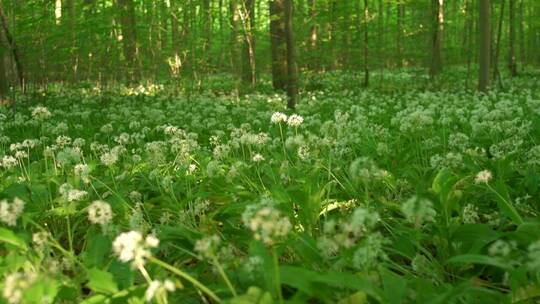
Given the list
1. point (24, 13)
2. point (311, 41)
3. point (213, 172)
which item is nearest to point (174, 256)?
point (213, 172)

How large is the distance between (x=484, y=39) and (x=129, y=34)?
968 cm

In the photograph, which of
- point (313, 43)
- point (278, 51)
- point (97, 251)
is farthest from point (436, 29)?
point (97, 251)

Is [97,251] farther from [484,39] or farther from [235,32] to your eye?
[235,32]

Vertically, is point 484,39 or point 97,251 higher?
point 484,39

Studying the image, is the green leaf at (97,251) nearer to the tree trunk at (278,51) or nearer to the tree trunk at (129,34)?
the tree trunk at (129,34)

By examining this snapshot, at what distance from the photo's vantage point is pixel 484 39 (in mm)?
10234

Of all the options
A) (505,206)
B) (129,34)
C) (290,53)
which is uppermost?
(129,34)

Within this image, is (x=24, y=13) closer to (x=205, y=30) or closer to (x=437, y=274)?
(x=205, y=30)

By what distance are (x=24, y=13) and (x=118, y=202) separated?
10335 millimetres

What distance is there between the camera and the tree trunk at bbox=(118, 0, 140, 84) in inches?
523

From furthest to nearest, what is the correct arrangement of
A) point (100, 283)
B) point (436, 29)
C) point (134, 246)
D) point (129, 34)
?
point (436, 29), point (129, 34), point (100, 283), point (134, 246)

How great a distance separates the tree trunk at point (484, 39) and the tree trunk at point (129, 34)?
7.48 metres

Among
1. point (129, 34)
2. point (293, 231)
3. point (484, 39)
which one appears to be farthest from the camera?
point (129, 34)

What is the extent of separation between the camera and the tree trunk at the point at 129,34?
13.3 m
